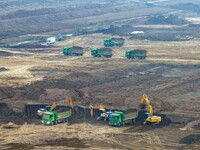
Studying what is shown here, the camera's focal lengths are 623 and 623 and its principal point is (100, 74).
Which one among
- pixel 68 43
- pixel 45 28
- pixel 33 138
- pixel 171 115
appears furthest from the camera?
pixel 45 28

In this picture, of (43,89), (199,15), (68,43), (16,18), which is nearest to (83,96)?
(43,89)

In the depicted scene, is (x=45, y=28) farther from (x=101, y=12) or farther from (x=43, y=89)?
(x=43, y=89)

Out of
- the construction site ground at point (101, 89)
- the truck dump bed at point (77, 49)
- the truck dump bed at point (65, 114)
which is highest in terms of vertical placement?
the truck dump bed at point (77, 49)

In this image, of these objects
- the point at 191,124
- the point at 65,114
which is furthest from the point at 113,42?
the point at 191,124

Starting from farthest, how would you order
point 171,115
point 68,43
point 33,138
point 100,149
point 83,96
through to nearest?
point 68,43 → point 83,96 → point 171,115 → point 33,138 → point 100,149

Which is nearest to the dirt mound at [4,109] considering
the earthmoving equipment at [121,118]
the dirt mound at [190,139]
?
the earthmoving equipment at [121,118]

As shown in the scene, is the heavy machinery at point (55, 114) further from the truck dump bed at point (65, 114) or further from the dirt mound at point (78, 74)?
the dirt mound at point (78, 74)

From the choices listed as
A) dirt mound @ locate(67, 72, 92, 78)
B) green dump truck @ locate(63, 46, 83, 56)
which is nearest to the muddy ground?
dirt mound @ locate(67, 72, 92, 78)

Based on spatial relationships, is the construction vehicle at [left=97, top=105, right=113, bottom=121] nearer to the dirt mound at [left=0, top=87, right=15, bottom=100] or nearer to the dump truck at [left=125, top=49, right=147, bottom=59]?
the dirt mound at [left=0, top=87, right=15, bottom=100]
